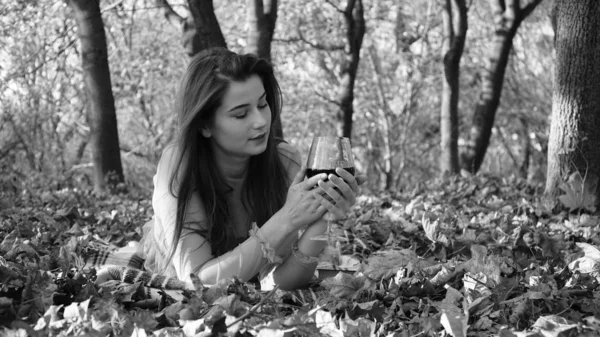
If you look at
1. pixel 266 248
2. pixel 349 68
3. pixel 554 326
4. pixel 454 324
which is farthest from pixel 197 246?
pixel 349 68

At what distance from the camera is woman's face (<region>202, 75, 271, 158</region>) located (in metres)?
3.21

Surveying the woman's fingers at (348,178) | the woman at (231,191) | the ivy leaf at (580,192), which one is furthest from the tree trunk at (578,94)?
the woman's fingers at (348,178)

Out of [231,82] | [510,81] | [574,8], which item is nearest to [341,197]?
[231,82]

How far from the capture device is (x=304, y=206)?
9.64 ft

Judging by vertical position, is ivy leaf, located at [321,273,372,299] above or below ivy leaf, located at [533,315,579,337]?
above

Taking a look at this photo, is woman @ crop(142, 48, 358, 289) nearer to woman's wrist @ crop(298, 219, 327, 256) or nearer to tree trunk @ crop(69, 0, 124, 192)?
woman's wrist @ crop(298, 219, 327, 256)

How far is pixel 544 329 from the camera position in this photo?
7.09ft

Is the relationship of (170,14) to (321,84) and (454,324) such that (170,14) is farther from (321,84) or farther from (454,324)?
(321,84)

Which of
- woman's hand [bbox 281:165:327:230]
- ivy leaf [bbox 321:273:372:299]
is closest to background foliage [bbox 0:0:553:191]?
woman's hand [bbox 281:165:327:230]

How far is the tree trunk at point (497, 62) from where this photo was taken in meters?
A: 10.5

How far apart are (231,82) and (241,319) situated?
141 cm

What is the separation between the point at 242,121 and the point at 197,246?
1.89 feet

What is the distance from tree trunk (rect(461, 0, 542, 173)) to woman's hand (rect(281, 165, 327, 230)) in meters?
8.20

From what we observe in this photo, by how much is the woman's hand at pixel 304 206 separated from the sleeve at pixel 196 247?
0.16m
